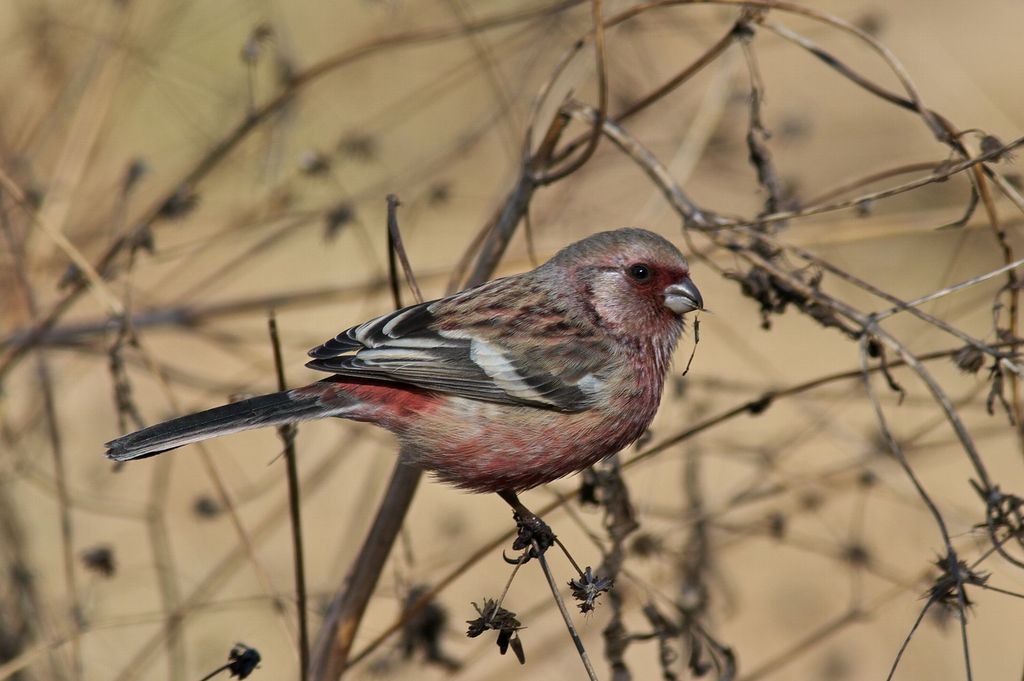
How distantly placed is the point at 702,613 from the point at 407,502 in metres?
1.75

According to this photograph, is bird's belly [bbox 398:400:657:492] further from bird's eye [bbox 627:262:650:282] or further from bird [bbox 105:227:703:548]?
bird's eye [bbox 627:262:650:282]

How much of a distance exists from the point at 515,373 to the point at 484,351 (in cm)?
14

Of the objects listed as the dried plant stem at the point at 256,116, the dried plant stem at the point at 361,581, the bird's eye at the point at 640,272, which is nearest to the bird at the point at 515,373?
the bird's eye at the point at 640,272

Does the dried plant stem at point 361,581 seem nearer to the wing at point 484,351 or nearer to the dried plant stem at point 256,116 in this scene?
the wing at point 484,351

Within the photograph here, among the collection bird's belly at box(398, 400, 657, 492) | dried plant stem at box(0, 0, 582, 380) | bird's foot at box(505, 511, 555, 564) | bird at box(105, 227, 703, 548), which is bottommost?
bird's foot at box(505, 511, 555, 564)

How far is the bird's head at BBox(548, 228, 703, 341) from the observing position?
3.93m

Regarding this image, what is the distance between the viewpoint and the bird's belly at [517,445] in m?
3.66

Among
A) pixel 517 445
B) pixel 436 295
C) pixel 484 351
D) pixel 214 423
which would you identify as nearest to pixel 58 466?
pixel 214 423

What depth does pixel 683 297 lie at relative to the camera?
3.91m

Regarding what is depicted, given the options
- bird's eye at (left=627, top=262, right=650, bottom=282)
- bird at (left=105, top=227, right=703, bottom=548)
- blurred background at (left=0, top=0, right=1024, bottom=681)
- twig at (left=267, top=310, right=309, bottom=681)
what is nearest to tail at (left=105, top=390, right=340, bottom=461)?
bird at (left=105, top=227, right=703, bottom=548)

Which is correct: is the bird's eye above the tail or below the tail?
above

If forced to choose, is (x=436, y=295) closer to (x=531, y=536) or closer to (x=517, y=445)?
(x=517, y=445)

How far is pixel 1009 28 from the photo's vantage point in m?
11.0

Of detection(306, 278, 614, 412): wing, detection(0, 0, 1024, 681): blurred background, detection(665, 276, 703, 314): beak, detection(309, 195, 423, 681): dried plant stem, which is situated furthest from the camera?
detection(0, 0, 1024, 681): blurred background
